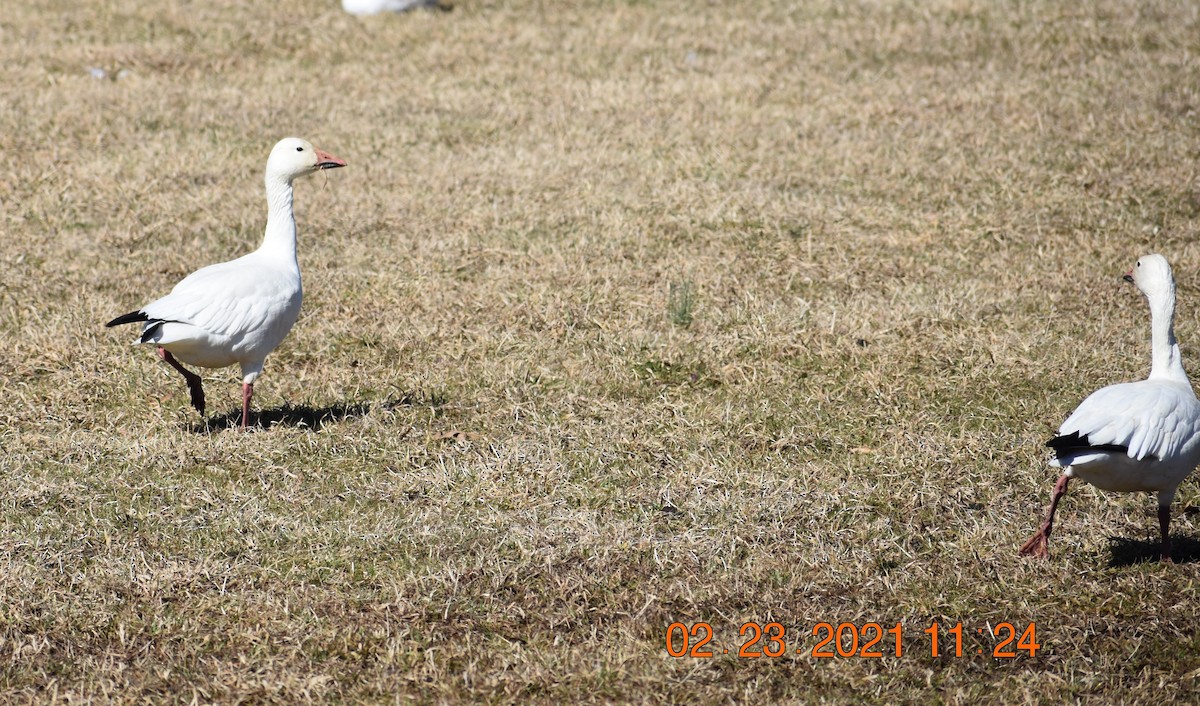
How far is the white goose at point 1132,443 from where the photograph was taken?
14.2 ft

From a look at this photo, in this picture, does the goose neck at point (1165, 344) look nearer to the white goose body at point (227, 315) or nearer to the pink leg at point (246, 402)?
the white goose body at point (227, 315)

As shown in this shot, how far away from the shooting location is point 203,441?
18.5ft

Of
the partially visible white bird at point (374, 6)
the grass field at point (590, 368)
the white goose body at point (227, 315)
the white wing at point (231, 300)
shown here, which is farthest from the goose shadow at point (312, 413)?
the partially visible white bird at point (374, 6)

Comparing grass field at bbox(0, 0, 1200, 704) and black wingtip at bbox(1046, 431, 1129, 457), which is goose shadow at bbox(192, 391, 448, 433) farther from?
black wingtip at bbox(1046, 431, 1129, 457)

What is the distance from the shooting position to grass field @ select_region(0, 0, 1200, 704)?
429 centimetres

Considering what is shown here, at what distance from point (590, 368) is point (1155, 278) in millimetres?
2827

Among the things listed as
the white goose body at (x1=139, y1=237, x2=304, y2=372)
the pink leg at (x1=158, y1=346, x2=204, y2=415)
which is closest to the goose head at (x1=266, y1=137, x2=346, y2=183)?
the white goose body at (x1=139, y1=237, x2=304, y2=372)

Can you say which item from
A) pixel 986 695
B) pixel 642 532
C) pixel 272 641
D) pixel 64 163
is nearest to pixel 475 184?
pixel 64 163

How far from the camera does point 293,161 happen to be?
20.1 ft

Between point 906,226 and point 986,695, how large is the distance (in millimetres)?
5235

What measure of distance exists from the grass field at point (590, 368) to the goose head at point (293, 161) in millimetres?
1121

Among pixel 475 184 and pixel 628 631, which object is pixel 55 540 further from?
pixel 475 184

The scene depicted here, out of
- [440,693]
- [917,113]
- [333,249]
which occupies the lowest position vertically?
[440,693]
